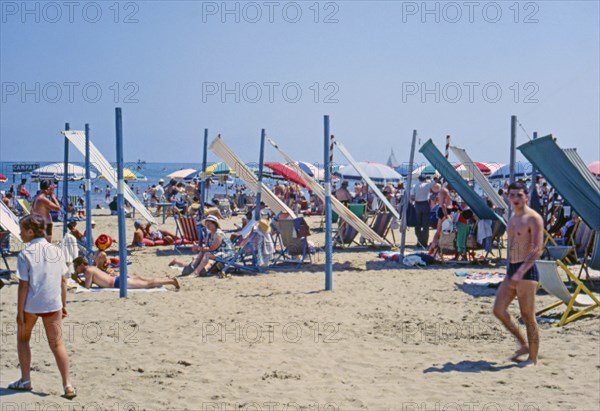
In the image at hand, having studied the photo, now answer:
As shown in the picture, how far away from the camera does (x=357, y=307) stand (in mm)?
7262

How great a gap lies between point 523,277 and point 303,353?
Answer: 1.72m

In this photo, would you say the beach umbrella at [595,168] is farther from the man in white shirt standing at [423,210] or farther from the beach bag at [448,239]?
the beach bag at [448,239]

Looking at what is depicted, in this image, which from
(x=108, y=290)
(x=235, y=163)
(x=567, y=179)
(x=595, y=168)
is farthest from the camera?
(x=595, y=168)

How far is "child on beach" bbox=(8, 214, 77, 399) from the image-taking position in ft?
13.6

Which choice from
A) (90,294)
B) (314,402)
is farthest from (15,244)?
(314,402)

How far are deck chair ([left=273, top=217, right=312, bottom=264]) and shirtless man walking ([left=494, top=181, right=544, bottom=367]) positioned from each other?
5250mm

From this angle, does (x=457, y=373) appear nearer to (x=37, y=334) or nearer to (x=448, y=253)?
(x=37, y=334)

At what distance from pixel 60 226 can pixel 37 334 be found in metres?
13.5

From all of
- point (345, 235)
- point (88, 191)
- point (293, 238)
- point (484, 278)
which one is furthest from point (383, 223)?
point (88, 191)

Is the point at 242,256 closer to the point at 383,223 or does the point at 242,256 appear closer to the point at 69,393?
the point at 383,223

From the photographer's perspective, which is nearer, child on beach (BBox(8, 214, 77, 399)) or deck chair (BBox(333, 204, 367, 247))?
child on beach (BBox(8, 214, 77, 399))

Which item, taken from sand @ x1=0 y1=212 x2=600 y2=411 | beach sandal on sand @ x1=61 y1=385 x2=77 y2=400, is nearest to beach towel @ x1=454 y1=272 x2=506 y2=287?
sand @ x1=0 y1=212 x2=600 y2=411

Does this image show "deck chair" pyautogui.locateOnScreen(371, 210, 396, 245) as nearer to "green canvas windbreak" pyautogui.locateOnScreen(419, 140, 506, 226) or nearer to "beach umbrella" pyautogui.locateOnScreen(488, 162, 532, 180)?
"green canvas windbreak" pyautogui.locateOnScreen(419, 140, 506, 226)

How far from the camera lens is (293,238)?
10398mm
